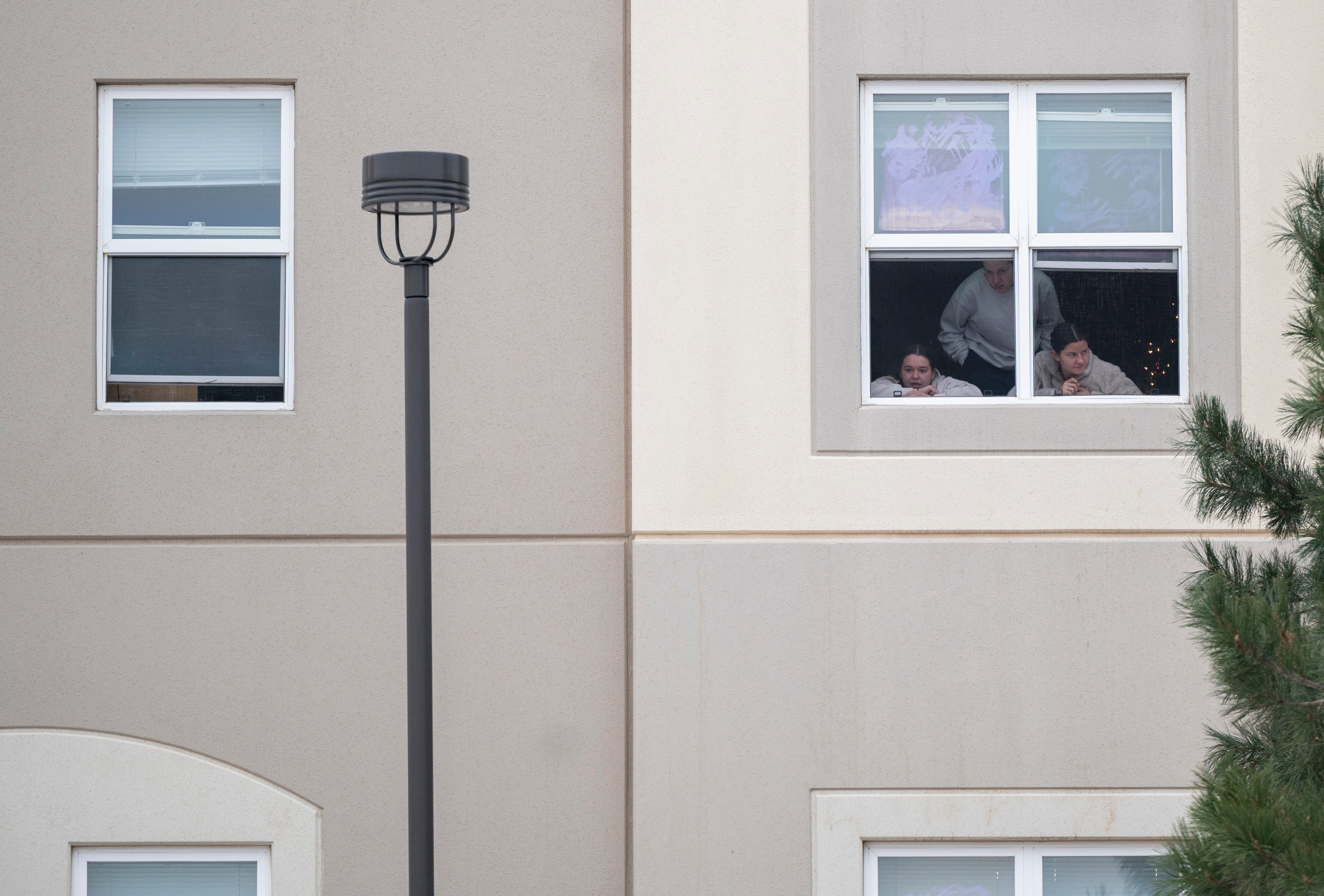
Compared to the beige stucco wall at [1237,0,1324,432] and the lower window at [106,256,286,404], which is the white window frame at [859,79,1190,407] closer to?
the beige stucco wall at [1237,0,1324,432]

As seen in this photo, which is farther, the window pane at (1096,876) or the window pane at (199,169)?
the window pane at (199,169)

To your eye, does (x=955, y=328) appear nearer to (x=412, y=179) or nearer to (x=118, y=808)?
(x=412, y=179)

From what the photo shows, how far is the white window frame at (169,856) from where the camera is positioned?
468 cm

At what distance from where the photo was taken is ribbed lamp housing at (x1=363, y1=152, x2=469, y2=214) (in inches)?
130

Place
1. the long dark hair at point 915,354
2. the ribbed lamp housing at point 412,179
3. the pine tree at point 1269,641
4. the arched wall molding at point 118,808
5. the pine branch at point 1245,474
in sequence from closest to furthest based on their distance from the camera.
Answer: the pine tree at point 1269,641 → the pine branch at point 1245,474 → the ribbed lamp housing at point 412,179 → the arched wall molding at point 118,808 → the long dark hair at point 915,354

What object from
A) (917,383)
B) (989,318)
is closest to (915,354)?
(917,383)

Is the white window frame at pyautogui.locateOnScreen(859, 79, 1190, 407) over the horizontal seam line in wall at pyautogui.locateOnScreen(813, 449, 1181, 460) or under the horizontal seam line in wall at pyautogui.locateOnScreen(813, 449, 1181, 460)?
over

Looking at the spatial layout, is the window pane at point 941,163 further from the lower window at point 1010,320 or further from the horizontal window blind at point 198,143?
the horizontal window blind at point 198,143

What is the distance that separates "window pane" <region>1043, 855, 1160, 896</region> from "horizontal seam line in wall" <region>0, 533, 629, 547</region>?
7.94 feet

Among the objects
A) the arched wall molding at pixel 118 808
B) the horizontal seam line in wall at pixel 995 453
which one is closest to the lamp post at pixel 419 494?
the arched wall molding at pixel 118 808

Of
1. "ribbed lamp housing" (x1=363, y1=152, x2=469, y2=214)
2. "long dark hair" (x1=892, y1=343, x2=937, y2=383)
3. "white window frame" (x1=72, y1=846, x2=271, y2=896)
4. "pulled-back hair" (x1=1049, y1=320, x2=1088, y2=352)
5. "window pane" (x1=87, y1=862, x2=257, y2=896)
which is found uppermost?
"ribbed lamp housing" (x1=363, y1=152, x2=469, y2=214)

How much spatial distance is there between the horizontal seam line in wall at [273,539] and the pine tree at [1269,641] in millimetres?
2585

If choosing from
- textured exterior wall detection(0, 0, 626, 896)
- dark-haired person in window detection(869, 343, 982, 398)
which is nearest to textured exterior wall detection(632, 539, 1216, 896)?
textured exterior wall detection(0, 0, 626, 896)

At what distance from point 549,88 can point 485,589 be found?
2.27 metres
